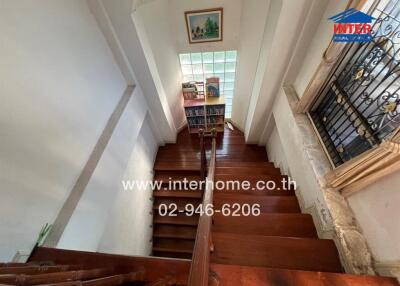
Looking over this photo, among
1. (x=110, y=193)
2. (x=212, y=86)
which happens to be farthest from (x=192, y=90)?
(x=110, y=193)

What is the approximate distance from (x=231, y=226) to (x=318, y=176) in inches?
33.2

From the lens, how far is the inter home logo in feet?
3.89

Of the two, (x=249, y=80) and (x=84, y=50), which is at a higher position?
(x=249, y=80)

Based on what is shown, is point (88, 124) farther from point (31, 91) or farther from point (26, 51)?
point (26, 51)

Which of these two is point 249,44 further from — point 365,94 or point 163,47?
point 365,94

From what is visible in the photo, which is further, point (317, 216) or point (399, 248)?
point (317, 216)

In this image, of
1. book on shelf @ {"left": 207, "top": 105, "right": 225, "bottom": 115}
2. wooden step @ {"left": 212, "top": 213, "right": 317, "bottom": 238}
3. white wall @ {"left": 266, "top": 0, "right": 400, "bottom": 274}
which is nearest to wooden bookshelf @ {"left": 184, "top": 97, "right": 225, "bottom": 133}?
book on shelf @ {"left": 207, "top": 105, "right": 225, "bottom": 115}

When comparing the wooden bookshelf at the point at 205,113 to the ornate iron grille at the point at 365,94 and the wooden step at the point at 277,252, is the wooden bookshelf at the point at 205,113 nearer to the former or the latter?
the ornate iron grille at the point at 365,94

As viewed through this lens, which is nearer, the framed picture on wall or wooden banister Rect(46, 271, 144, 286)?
wooden banister Rect(46, 271, 144, 286)

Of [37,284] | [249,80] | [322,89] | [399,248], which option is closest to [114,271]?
[37,284]

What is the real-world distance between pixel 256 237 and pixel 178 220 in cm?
212

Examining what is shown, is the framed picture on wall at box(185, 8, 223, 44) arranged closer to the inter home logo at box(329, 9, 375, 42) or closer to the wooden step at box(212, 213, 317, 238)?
the inter home logo at box(329, 9, 375, 42)

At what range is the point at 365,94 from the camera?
1254mm

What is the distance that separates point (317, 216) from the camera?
1523 mm
